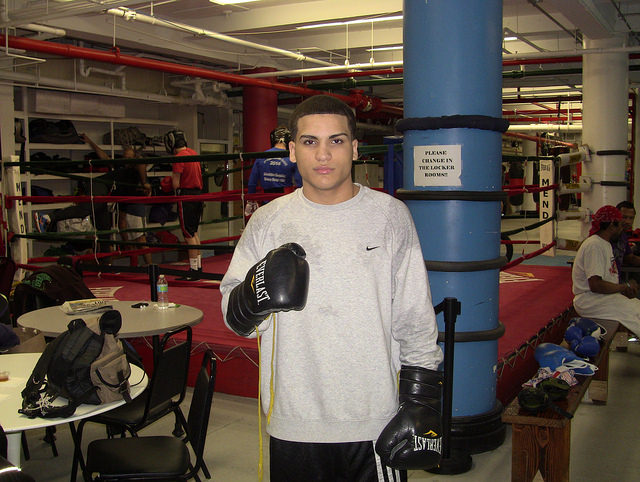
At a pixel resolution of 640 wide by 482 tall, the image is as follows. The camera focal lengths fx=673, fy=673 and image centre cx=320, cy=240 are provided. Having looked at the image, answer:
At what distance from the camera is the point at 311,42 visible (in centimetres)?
893

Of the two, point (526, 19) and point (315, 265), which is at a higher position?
point (526, 19)

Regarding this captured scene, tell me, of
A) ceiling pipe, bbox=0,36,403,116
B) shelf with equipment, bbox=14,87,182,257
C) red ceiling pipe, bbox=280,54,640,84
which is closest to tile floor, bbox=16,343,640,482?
ceiling pipe, bbox=0,36,403,116

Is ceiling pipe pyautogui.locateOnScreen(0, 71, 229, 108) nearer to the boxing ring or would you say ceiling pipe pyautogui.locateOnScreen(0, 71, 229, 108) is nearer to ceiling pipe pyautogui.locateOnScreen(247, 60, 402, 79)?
ceiling pipe pyautogui.locateOnScreen(247, 60, 402, 79)

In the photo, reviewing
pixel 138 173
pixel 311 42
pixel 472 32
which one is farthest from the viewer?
pixel 311 42

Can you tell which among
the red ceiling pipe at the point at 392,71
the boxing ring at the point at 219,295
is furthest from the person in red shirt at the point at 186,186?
the red ceiling pipe at the point at 392,71

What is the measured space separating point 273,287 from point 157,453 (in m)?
1.10

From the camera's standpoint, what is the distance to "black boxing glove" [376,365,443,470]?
57.2 inches

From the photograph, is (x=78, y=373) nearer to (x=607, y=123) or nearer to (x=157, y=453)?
(x=157, y=453)

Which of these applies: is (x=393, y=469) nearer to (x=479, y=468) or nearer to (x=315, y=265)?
(x=315, y=265)

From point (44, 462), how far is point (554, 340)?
3348 millimetres

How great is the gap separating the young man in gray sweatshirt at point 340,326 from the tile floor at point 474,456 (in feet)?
4.49

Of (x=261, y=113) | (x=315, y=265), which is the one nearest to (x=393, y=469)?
(x=315, y=265)

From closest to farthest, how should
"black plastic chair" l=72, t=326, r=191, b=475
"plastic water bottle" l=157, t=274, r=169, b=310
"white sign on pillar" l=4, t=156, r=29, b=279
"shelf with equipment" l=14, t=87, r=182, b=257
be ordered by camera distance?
"black plastic chair" l=72, t=326, r=191, b=475
"plastic water bottle" l=157, t=274, r=169, b=310
"white sign on pillar" l=4, t=156, r=29, b=279
"shelf with equipment" l=14, t=87, r=182, b=257

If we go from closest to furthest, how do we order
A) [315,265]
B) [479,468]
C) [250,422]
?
[315,265] < [479,468] < [250,422]
